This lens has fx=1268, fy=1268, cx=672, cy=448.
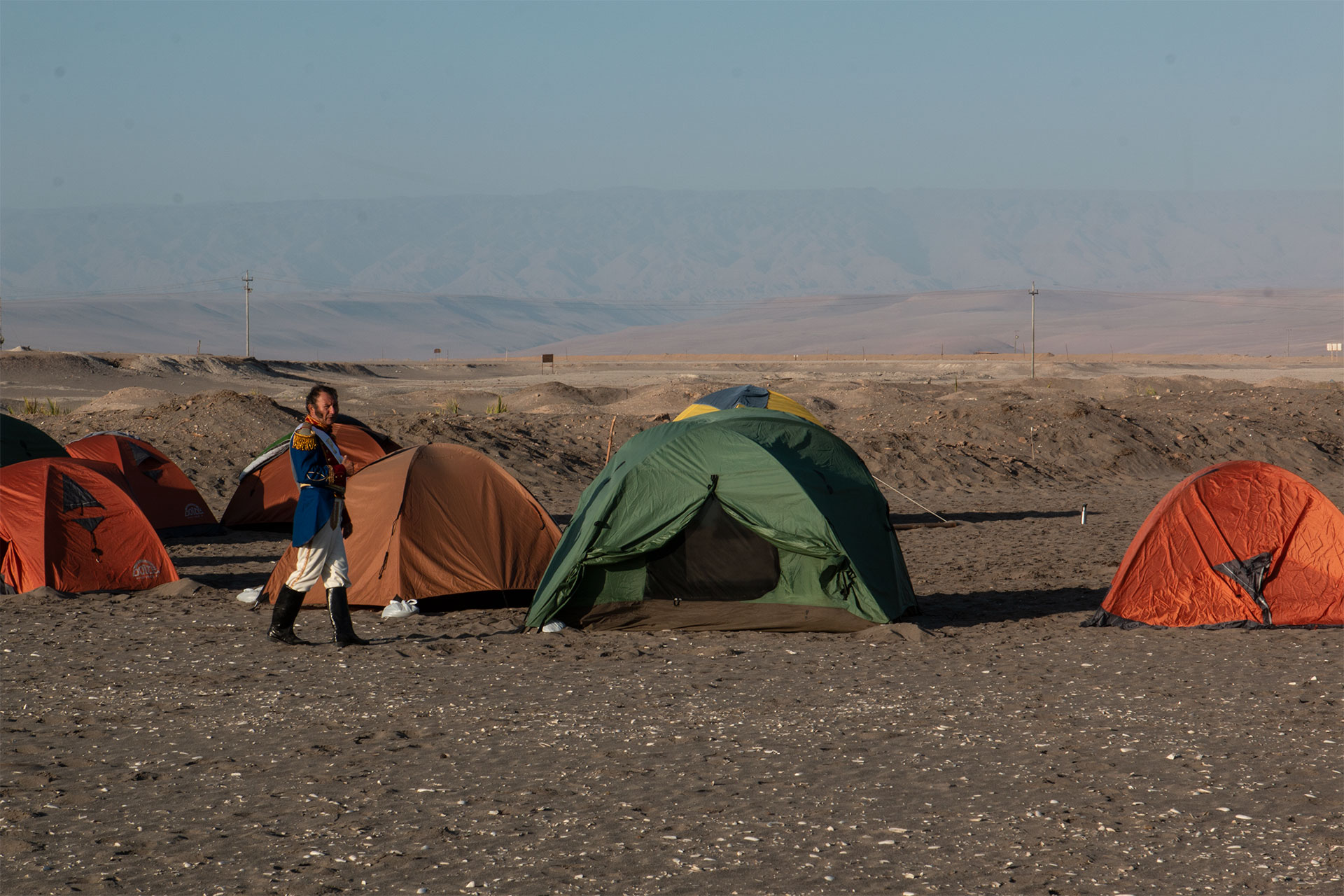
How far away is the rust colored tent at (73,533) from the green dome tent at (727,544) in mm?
4453

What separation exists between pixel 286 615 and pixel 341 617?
1.57 feet

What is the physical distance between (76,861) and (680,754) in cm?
313

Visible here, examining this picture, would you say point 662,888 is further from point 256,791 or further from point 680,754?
point 256,791

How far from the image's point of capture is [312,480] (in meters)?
9.62

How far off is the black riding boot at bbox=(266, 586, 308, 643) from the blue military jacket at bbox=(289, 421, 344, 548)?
47 cm

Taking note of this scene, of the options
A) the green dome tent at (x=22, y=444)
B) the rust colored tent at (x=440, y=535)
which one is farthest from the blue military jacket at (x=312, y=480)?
the green dome tent at (x=22, y=444)

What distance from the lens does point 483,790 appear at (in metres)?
6.52

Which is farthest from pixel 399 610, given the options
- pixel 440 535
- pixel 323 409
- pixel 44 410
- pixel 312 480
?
pixel 44 410

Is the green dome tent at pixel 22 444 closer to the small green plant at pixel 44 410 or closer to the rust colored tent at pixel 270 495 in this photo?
the rust colored tent at pixel 270 495

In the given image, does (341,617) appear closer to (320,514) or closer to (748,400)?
(320,514)

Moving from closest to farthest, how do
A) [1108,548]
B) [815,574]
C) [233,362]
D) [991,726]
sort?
[991,726], [815,574], [1108,548], [233,362]

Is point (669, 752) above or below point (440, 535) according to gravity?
below

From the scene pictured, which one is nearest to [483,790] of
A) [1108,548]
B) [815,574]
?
[815,574]

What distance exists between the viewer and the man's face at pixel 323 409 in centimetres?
972
